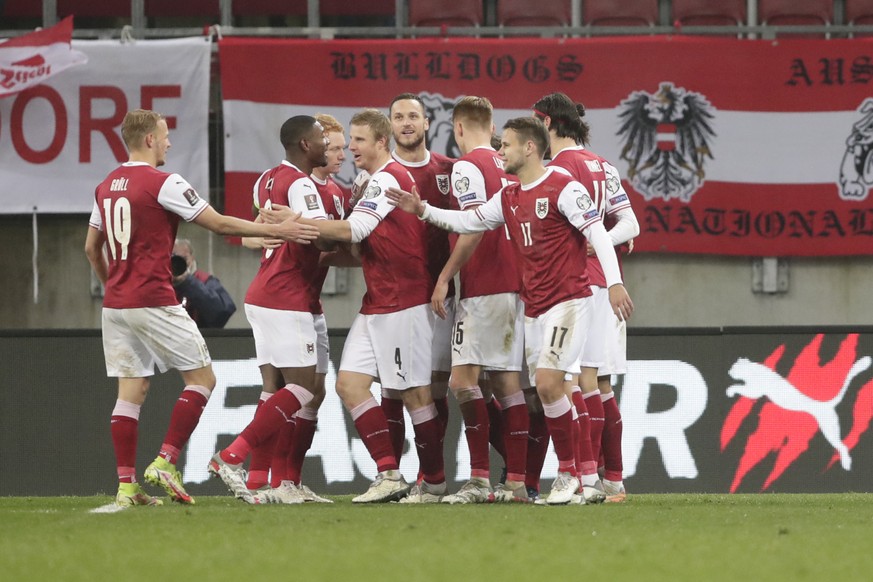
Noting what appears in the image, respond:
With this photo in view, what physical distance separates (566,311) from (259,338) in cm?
168

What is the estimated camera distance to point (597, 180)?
713cm

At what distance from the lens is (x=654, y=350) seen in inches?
360

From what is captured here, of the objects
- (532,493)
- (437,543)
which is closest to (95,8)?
(532,493)

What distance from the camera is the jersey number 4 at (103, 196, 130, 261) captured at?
6652 millimetres

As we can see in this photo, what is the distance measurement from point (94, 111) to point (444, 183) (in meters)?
5.65

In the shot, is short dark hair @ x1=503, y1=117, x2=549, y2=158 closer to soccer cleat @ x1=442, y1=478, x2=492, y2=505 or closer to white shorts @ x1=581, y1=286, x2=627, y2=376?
white shorts @ x1=581, y1=286, x2=627, y2=376

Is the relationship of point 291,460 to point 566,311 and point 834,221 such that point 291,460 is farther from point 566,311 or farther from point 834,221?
point 834,221

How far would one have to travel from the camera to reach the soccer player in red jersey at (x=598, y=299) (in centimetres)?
715

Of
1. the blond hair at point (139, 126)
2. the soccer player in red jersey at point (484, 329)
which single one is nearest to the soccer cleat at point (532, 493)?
the soccer player in red jersey at point (484, 329)

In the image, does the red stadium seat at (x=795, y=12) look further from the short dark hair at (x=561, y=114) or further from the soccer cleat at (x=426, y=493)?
the soccer cleat at (x=426, y=493)

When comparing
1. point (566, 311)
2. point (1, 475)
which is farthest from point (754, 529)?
point (1, 475)

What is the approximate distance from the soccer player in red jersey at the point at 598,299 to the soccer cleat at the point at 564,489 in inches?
18.7

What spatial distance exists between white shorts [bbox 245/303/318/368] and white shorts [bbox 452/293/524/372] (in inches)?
29.8

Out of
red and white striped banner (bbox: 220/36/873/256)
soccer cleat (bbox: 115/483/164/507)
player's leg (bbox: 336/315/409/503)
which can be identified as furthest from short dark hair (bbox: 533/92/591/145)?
red and white striped banner (bbox: 220/36/873/256)
